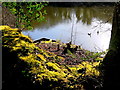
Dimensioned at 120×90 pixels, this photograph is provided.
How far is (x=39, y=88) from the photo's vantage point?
7.00 feet

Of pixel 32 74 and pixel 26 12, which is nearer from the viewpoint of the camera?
pixel 32 74

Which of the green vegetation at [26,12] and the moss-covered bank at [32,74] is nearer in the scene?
the moss-covered bank at [32,74]

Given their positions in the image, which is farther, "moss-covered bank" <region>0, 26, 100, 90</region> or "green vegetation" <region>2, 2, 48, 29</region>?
"green vegetation" <region>2, 2, 48, 29</region>

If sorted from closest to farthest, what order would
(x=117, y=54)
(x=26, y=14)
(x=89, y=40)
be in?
1. (x=117, y=54)
2. (x=26, y=14)
3. (x=89, y=40)

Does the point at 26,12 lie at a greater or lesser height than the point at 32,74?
greater

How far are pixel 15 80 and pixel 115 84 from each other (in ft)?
4.76

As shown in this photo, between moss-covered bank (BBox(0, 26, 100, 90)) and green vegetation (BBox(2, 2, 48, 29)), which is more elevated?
green vegetation (BBox(2, 2, 48, 29))

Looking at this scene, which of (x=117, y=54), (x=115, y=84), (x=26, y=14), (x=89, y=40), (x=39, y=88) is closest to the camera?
(x=39, y=88)

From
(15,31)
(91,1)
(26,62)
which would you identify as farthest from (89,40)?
(91,1)

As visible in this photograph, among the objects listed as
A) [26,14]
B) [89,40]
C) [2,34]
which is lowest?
[89,40]

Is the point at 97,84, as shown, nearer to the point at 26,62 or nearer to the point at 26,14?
the point at 26,62

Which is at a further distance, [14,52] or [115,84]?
[14,52]

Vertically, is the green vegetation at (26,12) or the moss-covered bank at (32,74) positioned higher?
the green vegetation at (26,12)

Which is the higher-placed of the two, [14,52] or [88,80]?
[14,52]
